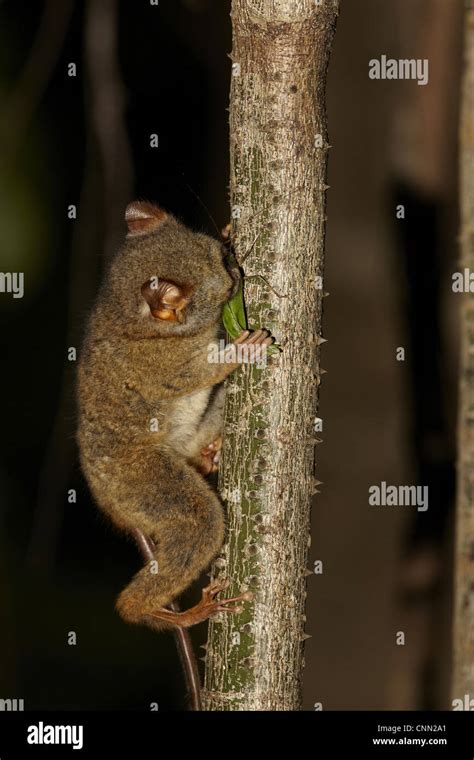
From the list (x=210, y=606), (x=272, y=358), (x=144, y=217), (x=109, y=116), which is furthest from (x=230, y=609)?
(x=109, y=116)

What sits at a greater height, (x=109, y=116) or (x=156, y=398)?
(x=109, y=116)

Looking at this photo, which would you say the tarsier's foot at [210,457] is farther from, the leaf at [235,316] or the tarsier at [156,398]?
the leaf at [235,316]

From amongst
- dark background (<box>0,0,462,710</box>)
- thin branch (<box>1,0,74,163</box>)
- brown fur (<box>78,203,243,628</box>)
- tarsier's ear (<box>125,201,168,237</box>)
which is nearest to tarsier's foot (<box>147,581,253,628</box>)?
brown fur (<box>78,203,243,628</box>)

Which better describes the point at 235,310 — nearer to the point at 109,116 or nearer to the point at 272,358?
the point at 272,358

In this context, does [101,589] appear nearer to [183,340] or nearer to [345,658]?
[345,658]

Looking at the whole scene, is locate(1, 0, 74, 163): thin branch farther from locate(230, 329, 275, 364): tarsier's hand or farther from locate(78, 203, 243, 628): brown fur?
locate(230, 329, 275, 364): tarsier's hand

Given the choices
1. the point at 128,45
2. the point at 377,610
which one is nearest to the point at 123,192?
the point at 128,45
